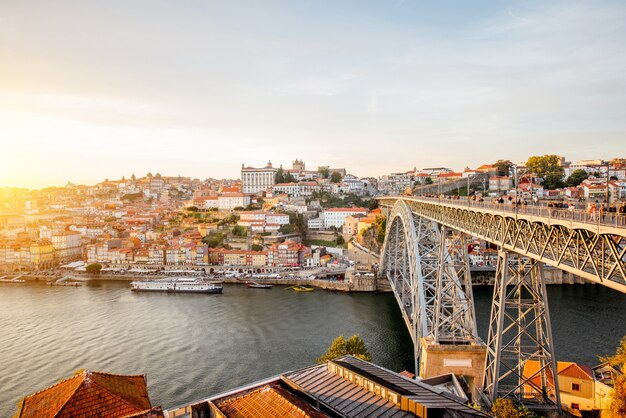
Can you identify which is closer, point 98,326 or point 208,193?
point 98,326

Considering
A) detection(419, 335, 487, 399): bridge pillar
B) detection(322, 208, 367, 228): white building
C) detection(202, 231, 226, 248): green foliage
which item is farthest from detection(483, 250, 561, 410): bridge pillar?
detection(322, 208, 367, 228): white building

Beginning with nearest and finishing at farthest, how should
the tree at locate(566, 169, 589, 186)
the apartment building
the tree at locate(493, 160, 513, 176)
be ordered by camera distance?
1. the tree at locate(566, 169, 589, 186)
2. the tree at locate(493, 160, 513, 176)
3. the apartment building

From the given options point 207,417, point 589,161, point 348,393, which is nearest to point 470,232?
point 348,393

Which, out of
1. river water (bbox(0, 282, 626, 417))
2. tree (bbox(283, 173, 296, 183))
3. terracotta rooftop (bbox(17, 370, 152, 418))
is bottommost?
river water (bbox(0, 282, 626, 417))

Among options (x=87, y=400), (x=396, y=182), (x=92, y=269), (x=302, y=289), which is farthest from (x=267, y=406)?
(x=396, y=182)

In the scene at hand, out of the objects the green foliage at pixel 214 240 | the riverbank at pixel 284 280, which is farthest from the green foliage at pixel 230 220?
the riverbank at pixel 284 280

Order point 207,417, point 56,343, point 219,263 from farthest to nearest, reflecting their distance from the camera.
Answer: point 219,263 → point 56,343 → point 207,417

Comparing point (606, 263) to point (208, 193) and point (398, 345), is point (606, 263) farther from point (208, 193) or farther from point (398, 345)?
point (208, 193)

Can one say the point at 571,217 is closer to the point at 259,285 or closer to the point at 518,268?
the point at 518,268

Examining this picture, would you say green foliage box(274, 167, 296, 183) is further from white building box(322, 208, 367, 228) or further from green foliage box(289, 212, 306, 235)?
white building box(322, 208, 367, 228)
